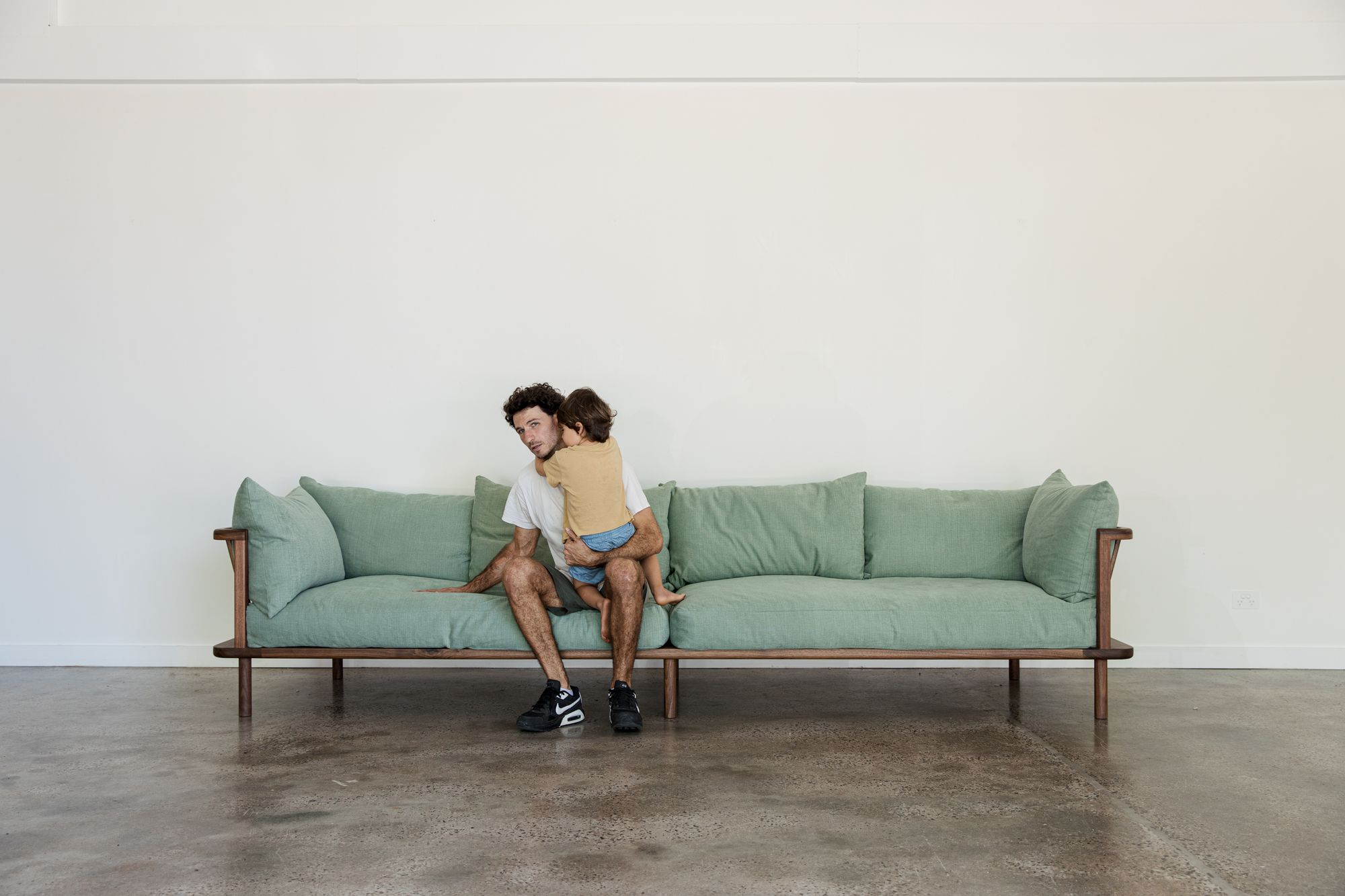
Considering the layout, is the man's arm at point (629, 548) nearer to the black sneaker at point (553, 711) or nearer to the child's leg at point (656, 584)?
the child's leg at point (656, 584)

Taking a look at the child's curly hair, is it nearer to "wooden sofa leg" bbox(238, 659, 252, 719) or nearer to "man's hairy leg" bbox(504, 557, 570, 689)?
"man's hairy leg" bbox(504, 557, 570, 689)

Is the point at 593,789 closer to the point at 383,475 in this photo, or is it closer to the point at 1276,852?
the point at 1276,852

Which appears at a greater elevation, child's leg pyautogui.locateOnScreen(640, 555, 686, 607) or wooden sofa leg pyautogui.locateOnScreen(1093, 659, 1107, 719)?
child's leg pyautogui.locateOnScreen(640, 555, 686, 607)

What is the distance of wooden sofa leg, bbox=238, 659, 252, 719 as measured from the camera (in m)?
3.83

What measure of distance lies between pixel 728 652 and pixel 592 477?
2.65 feet

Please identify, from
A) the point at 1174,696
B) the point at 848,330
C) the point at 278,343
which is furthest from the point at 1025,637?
the point at 278,343

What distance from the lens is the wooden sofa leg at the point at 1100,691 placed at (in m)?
3.73

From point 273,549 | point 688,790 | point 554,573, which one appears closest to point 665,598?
point 554,573

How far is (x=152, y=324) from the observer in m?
4.90

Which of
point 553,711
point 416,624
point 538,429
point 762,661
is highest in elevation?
point 538,429

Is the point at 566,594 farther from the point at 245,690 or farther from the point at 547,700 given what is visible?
the point at 245,690

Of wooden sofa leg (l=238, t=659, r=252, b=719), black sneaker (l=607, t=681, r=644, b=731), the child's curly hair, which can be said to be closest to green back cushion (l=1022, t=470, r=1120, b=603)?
black sneaker (l=607, t=681, r=644, b=731)

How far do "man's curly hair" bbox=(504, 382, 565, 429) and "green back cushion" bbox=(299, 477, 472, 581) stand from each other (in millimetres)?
840

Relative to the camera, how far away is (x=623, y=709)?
11.6ft
